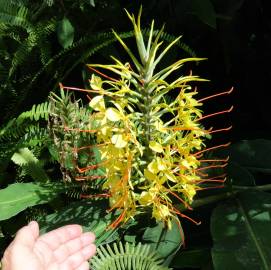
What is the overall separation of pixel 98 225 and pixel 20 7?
95 cm

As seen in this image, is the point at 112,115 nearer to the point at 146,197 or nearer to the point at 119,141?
the point at 119,141

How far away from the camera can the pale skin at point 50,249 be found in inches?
48.0

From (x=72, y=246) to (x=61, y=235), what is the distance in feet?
0.22

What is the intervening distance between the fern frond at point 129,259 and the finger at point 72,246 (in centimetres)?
6

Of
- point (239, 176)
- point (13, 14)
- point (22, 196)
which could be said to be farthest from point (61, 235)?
point (13, 14)

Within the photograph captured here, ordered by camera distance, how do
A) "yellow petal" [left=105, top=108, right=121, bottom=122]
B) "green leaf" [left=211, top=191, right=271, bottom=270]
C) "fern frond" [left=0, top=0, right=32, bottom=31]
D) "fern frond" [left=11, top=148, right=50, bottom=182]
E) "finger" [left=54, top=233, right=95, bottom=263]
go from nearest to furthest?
"yellow petal" [left=105, top=108, right=121, bottom=122] < "green leaf" [left=211, top=191, right=271, bottom=270] < "finger" [left=54, top=233, right=95, bottom=263] < "fern frond" [left=11, top=148, right=50, bottom=182] < "fern frond" [left=0, top=0, right=32, bottom=31]

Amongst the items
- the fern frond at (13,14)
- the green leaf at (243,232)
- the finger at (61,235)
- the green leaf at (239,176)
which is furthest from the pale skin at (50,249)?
the fern frond at (13,14)

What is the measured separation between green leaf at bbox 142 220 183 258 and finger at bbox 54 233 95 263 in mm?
160

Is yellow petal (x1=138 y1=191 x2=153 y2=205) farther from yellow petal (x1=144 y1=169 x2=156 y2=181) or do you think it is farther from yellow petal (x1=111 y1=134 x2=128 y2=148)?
yellow petal (x1=111 y1=134 x2=128 y2=148)

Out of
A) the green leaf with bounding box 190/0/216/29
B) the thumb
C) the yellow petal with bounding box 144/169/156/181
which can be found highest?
the green leaf with bounding box 190/0/216/29

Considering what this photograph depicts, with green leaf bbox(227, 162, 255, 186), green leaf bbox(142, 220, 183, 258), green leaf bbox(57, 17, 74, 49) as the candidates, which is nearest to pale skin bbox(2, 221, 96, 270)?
green leaf bbox(142, 220, 183, 258)

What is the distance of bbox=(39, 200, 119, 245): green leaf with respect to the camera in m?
1.36

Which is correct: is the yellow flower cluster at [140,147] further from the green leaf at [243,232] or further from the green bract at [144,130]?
the green leaf at [243,232]

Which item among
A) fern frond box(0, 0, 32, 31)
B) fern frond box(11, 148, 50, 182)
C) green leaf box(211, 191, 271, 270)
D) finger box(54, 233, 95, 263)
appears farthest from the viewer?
fern frond box(0, 0, 32, 31)
